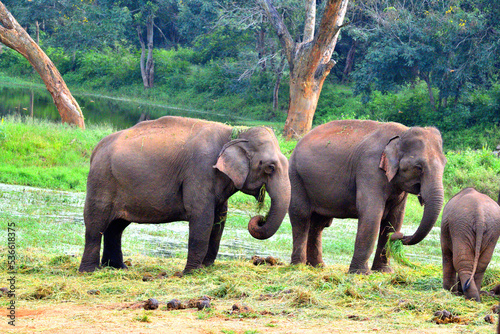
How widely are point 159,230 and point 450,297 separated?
7.16m

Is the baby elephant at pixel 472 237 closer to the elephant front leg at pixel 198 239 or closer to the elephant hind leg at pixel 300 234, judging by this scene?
the elephant hind leg at pixel 300 234

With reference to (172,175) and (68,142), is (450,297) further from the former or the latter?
(68,142)

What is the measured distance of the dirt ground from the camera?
228 inches

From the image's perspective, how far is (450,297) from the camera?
7473 millimetres

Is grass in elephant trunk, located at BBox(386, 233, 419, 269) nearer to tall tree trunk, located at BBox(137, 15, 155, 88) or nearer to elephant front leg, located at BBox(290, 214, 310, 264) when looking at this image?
elephant front leg, located at BBox(290, 214, 310, 264)

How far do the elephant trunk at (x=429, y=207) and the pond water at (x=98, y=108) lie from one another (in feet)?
84.0

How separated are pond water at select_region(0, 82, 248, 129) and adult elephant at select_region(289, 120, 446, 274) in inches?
928

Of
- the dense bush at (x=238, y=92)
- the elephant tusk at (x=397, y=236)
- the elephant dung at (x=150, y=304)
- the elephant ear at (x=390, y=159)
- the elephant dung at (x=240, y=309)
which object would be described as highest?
the dense bush at (x=238, y=92)

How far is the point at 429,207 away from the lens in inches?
340

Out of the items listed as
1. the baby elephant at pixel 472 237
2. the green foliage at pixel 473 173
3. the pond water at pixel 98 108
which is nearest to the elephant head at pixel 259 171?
the baby elephant at pixel 472 237

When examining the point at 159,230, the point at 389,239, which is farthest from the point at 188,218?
the point at 159,230

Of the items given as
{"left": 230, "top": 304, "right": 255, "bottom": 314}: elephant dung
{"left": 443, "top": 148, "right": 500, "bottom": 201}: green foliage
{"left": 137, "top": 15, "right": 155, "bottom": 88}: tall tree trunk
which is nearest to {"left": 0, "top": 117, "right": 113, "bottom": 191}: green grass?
{"left": 443, "top": 148, "right": 500, "bottom": 201}: green foliage

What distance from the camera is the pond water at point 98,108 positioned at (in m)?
35.1

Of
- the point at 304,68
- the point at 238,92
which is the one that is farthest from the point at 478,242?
the point at 238,92
